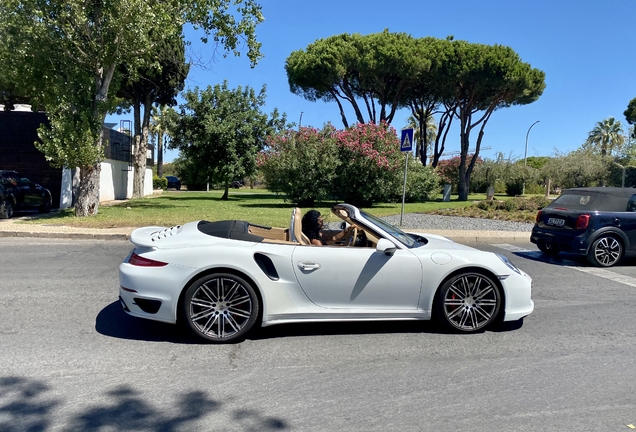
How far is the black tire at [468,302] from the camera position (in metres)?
4.97

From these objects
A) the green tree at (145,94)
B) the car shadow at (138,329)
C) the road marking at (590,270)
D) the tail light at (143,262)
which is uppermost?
the green tree at (145,94)

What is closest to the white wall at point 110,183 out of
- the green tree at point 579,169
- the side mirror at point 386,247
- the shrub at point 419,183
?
the shrub at point 419,183

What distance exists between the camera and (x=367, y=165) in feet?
84.1

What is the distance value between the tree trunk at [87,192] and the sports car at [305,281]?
1257cm

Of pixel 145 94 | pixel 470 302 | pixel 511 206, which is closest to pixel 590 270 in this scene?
pixel 470 302

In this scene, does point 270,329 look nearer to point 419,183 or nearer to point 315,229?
point 315,229

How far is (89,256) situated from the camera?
9664 mm

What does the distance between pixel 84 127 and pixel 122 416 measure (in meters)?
14.6

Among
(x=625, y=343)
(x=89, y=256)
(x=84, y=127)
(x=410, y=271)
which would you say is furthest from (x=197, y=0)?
(x=625, y=343)

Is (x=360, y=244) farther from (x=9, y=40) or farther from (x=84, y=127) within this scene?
(x=9, y=40)

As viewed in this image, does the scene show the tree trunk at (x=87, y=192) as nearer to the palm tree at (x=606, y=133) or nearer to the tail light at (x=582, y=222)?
the tail light at (x=582, y=222)

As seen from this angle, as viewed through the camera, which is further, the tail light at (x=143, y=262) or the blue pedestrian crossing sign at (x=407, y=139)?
the blue pedestrian crossing sign at (x=407, y=139)

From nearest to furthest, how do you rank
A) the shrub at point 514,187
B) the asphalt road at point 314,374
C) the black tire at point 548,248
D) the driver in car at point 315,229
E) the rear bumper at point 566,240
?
the asphalt road at point 314,374, the driver in car at point 315,229, the rear bumper at point 566,240, the black tire at point 548,248, the shrub at point 514,187

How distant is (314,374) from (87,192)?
14.8m
